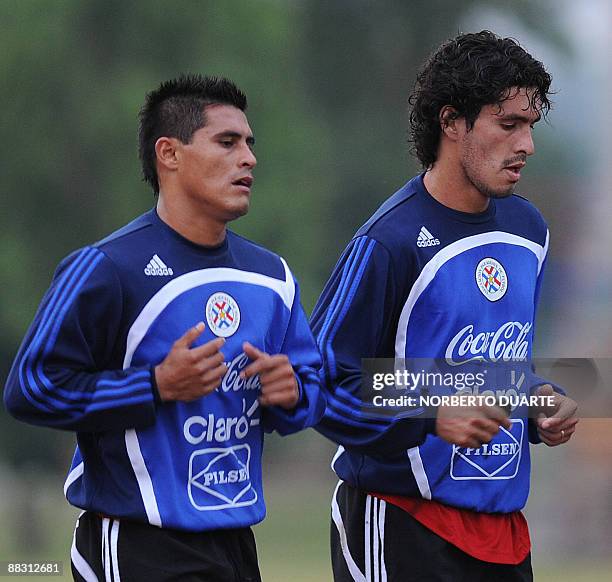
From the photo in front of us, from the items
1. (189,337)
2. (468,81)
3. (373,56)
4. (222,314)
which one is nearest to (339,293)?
(222,314)

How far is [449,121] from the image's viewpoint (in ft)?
14.6

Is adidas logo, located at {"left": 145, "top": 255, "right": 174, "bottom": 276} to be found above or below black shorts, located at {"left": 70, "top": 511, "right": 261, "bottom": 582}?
above

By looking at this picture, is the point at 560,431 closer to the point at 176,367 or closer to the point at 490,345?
the point at 490,345

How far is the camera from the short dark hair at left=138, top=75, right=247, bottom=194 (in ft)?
13.4

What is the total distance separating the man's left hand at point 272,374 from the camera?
382 centimetres

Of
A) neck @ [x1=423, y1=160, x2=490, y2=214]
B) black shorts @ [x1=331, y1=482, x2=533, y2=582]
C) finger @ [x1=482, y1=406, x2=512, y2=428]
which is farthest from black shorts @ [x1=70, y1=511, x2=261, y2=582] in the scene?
neck @ [x1=423, y1=160, x2=490, y2=214]

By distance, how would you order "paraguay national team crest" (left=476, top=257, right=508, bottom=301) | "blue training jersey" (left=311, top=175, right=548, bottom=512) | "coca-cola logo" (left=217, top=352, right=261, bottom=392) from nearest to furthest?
"coca-cola logo" (left=217, top=352, right=261, bottom=392), "blue training jersey" (left=311, top=175, right=548, bottom=512), "paraguay national team crest" (left=476, top=257, right=508, bottom=301)

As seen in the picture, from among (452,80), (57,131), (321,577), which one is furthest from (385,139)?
(452,80)

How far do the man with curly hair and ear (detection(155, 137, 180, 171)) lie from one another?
0.61 meters

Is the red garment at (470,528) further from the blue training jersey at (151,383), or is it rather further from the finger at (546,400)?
the blue training jersey at (151,383)

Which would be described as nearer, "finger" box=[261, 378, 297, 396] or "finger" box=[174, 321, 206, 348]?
"finger" box=[174, 321, 206, 348]

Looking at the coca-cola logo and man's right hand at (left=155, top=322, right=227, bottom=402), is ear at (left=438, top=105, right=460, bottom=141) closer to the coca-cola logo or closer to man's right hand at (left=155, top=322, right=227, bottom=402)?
the coca-cola logo

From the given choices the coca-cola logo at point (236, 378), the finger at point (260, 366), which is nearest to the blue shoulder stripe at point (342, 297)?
the coca-cola logo at point (236, 378)

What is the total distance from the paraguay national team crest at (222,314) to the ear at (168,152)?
16.0 inches
